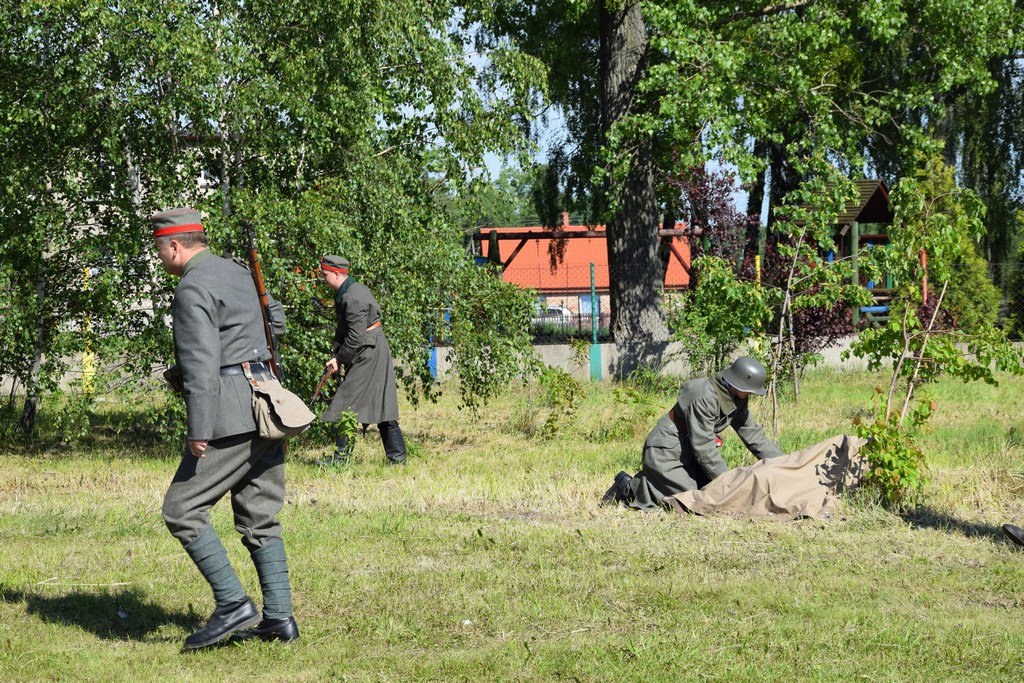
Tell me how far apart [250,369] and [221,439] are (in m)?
0.33

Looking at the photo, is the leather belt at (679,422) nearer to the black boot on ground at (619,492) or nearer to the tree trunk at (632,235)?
the black boot on ground at (619,492)

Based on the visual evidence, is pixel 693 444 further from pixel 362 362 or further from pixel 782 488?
pixel 362 362

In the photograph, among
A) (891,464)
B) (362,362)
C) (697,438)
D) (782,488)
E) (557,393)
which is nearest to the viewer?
(891,464)

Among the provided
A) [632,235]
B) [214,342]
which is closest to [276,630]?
[214,342]

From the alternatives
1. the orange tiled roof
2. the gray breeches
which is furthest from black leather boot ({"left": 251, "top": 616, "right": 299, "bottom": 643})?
the orange tiled roof

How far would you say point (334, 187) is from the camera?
420 inches

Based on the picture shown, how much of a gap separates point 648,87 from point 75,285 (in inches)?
305

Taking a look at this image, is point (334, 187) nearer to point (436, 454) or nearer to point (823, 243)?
point (436, 454)

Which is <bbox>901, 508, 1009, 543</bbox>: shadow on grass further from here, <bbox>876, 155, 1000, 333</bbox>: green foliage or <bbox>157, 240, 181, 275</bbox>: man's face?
<bbox>157, 240, 181, 275</bbox>: man's face

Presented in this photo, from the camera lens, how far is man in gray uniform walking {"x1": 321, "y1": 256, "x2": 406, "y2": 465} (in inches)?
373

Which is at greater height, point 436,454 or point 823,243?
point 823,243

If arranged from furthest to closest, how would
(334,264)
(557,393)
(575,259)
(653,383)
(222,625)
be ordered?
1. (575,259)
2. (653,383)
3. (557,393)
4. (334,264)
5. (222,625)

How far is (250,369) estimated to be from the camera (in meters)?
4.93

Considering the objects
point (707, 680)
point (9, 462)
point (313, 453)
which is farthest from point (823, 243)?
point (9, 462)
